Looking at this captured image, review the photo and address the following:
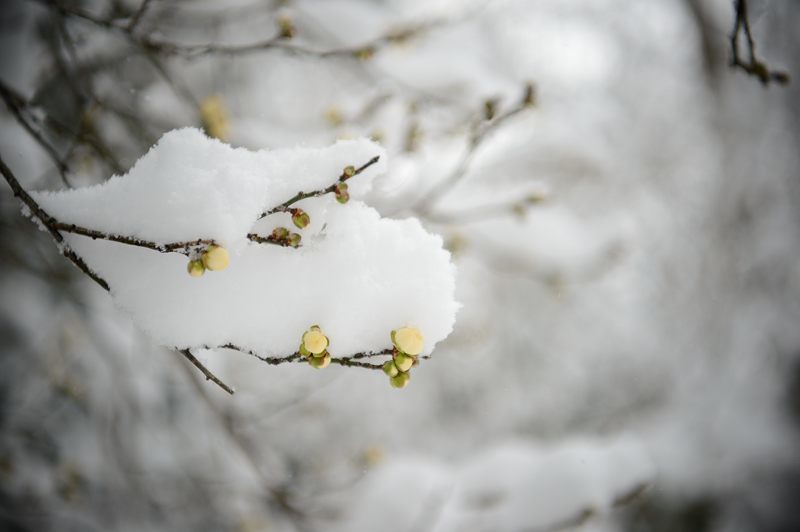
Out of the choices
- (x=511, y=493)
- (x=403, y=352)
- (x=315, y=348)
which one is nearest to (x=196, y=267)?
(x=315, y=348)

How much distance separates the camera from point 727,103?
469 centimetres

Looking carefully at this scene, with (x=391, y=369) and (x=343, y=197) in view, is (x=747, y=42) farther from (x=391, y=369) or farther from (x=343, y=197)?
(x=391, y=369)

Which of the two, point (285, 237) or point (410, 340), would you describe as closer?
point (410, 340)

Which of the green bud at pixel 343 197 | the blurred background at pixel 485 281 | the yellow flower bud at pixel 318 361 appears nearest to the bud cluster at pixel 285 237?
the green bud at pixel 343 197

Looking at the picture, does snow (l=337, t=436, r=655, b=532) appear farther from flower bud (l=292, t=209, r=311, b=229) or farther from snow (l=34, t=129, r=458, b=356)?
flower bud (l=292, t=209, r=311, b=229)

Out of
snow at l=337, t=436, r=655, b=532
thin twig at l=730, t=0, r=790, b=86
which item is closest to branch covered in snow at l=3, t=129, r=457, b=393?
thin twig at l=730, t=0, r=790, b=86

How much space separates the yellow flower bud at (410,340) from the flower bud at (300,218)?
0.30 metres

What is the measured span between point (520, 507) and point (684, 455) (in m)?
3.50

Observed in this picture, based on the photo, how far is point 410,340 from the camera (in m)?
0.76

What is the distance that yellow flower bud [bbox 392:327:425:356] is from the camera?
76 centimetres

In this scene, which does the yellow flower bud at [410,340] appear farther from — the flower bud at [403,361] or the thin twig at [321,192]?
the thin twig at [321,192]

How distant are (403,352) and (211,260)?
1.27 ft

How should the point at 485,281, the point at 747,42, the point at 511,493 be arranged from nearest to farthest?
1. the point at 747,42
2. the point at 511,493
3. the point at 485,281

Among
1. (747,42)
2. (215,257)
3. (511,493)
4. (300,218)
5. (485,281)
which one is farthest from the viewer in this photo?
(485,281)
